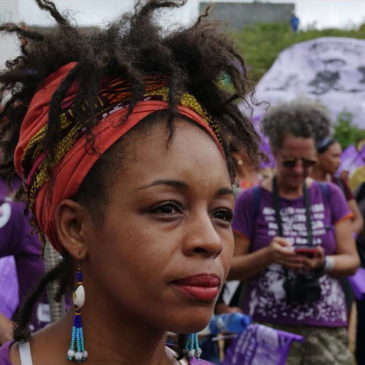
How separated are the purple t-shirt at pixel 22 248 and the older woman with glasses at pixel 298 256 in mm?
1153

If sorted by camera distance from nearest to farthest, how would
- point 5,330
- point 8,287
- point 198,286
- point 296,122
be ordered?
point 198,286 → point 5,330 → point 8,287 → point 296,122

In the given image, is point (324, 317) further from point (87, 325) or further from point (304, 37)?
point (304, 37)

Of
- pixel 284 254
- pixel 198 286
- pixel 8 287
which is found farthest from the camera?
pixel 284 254

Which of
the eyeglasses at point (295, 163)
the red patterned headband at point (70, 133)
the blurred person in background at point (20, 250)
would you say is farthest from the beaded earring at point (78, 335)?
the eyeglasses at point (295, 163)

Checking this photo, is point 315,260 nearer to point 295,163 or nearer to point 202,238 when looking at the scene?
point 295,163

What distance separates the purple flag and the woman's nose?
231 centimetres

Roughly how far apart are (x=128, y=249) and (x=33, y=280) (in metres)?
1.92

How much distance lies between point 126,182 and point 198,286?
29 centimetres

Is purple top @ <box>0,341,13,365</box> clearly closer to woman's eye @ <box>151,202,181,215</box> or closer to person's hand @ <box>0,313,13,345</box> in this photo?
woman's eye @ <box>151,202,181,215</box>

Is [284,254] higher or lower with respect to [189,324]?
lower

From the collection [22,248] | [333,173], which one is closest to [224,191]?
[22,248]

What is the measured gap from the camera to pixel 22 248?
3.40m

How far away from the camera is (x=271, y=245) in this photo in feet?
12.9

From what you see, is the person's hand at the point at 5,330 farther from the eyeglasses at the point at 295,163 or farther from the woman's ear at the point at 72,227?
the eyeglasses at the point at 295,163
